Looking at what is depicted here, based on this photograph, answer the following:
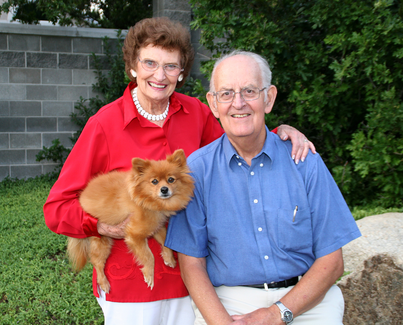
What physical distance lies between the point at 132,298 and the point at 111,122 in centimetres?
126

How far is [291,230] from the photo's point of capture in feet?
8.02

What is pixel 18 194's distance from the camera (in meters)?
7.42

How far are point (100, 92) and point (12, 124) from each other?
1962mm

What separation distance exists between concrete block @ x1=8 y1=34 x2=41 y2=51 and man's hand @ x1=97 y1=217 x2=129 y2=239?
653cm

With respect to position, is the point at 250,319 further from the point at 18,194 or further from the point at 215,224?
the point at 18,194

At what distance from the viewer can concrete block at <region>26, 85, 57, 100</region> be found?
8031 millimetres

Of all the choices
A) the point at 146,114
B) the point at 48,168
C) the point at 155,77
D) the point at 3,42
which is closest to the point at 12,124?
the point at 48,168

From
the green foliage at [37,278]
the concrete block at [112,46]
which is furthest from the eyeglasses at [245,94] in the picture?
the concrete block at [112,46]

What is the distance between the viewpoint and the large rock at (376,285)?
3.50 m

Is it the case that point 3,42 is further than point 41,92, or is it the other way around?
point 41,92

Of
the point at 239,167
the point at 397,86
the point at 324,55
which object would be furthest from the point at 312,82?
the point at 239,167

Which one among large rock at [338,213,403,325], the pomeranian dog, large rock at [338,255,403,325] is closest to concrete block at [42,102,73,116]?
the pomeranian dog

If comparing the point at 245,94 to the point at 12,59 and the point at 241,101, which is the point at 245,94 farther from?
the point at 12,59

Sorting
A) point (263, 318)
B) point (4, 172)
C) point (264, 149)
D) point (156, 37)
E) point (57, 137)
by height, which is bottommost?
point (4, 172)
